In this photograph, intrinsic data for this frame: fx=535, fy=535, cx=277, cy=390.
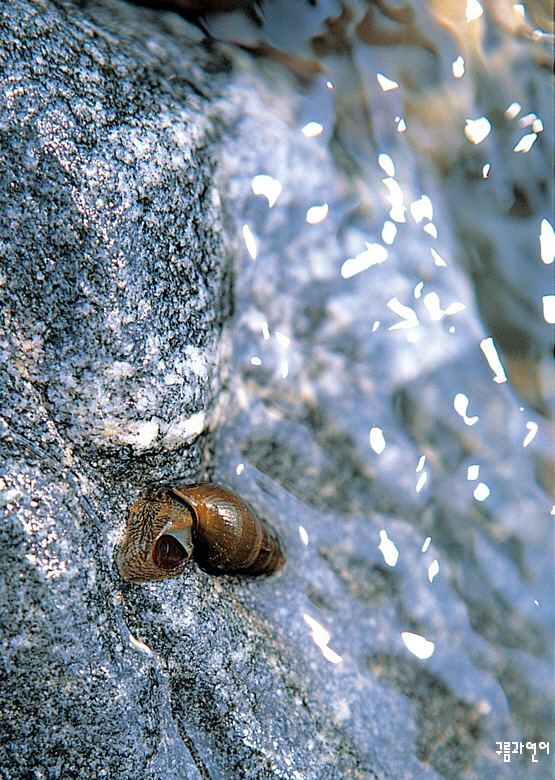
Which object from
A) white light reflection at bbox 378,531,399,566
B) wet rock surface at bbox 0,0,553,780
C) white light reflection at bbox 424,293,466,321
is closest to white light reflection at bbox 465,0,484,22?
wet rock surface at bbox 0,0,553,780

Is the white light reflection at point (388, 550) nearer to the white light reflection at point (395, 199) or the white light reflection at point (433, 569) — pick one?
the white light reflection at point (433, 569)

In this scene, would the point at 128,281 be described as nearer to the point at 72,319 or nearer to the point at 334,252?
the point at 72,319

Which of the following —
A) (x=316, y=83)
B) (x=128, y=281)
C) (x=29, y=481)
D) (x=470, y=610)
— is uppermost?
(x=316, y=83)

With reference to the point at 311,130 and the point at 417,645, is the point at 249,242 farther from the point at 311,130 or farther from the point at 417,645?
the point at 417,645

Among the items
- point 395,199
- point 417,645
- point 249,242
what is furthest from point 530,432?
point 249,242

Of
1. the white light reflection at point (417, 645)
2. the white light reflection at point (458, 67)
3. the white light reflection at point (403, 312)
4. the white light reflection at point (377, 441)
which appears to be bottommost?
the white light reflection at point (417, 645)

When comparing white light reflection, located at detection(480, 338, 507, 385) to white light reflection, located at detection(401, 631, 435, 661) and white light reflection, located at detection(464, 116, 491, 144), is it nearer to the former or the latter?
white light reflection, located at detection(464, 116, 491, 144)

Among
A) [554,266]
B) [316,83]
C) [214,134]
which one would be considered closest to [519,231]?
[554,266]

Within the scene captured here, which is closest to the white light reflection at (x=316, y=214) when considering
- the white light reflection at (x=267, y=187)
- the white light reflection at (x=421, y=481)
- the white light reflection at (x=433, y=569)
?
the white light reflection at (x=267, y=187)
